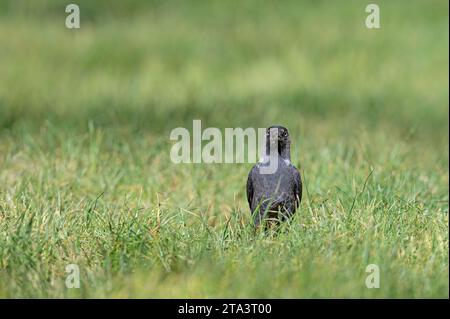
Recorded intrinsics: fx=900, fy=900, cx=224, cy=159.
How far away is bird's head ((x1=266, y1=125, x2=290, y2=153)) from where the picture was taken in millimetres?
4654

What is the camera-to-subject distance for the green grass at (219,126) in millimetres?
3945

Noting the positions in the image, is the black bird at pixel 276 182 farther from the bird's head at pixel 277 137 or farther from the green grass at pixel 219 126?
the green grass at pixel 219 126

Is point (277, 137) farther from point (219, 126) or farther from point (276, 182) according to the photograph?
point (219, 126)

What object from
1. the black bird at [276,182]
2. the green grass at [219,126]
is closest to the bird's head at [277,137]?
the black bird at [276,182]

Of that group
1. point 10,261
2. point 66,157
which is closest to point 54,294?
point 10,261

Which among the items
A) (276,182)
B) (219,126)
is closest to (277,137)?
(276,182)

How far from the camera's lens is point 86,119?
7.89 meters

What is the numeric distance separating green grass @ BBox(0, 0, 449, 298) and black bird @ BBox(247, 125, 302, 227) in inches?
4.5

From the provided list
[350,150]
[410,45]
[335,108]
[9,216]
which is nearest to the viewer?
[9,216]

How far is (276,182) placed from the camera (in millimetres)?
4676

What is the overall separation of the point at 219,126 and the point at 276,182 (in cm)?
352

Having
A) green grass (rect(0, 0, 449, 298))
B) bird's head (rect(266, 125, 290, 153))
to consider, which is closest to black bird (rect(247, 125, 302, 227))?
bird's head (rect(266, 125, 290, 153))
